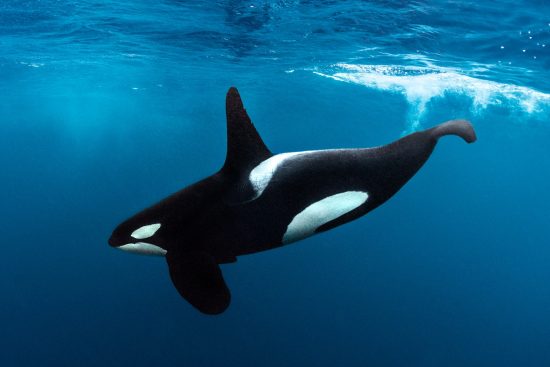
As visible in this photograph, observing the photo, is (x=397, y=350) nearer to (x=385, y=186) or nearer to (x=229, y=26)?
(x=229, y=26)

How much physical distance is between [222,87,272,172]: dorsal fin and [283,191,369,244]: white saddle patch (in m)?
0.58

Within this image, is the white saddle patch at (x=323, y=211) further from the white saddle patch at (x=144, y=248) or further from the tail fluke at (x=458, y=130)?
the white saddle patch at (x=144, y=248)

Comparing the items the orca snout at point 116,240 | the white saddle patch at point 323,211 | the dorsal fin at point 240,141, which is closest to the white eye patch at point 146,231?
the orca snout at point 116,240

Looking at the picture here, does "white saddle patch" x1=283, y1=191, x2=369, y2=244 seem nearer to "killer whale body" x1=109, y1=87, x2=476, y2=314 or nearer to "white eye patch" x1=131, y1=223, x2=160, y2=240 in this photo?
"killer whale body" x1=109, y1=87, x2=476, y2=314

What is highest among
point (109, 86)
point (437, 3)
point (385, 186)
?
point (437, 3)

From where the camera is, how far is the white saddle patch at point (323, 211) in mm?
3430

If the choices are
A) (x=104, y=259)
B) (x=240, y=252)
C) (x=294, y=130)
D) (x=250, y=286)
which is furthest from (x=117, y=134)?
(x=240, y=252)

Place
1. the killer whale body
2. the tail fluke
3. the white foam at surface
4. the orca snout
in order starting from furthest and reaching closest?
the white foam at surface, the orca snout, the killer whale body, the tail fluke

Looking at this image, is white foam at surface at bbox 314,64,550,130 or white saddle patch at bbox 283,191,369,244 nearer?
white saddle patch at bbox 283,191,369,244

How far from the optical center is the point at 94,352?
18625 mm

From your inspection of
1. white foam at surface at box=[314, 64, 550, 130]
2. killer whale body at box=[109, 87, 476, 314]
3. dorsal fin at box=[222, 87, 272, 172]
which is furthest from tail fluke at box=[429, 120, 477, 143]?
white foam at surface at box=[314, 64, 550, 130]

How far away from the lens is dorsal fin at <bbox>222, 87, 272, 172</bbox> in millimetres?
3293

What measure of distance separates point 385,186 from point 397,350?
2130 cm

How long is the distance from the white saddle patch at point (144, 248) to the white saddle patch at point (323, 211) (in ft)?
3.48
